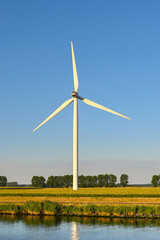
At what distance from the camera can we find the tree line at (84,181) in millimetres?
179500

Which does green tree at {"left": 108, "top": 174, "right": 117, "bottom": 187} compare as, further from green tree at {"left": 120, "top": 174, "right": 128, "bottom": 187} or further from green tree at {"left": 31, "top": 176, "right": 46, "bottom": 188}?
green tree at {"left": 31, "top": 176, "right": 46, "bottom": 188}

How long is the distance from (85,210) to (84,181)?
131489 millimetres

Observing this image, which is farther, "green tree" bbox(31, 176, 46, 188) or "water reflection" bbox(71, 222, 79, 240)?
"green tree" bbox(31, 176, 46, 188)

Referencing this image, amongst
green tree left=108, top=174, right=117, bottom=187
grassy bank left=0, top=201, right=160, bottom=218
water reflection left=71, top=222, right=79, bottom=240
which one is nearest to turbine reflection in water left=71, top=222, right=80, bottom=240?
water reflection left=71, top=222, right=79, bottom=240

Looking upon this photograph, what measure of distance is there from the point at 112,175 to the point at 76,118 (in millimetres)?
96881

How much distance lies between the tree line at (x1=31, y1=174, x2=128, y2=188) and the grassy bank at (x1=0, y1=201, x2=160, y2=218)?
4971 inches

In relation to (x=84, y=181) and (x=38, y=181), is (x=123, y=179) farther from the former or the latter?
(x=38, y=181)

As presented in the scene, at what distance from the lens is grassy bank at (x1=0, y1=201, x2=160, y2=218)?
5088 centimetres

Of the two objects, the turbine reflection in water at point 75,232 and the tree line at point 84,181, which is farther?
the tree line at point 84,181

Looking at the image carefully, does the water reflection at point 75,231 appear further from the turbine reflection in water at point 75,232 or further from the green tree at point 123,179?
the green tree at point 123,179

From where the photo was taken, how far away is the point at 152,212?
50750 millimetres

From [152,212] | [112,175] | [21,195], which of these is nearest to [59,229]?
[152,212]

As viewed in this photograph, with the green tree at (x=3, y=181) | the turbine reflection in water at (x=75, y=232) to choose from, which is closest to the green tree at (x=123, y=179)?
the green tree at (x=3, y=181)

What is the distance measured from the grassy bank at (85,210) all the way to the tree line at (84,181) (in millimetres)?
126272
